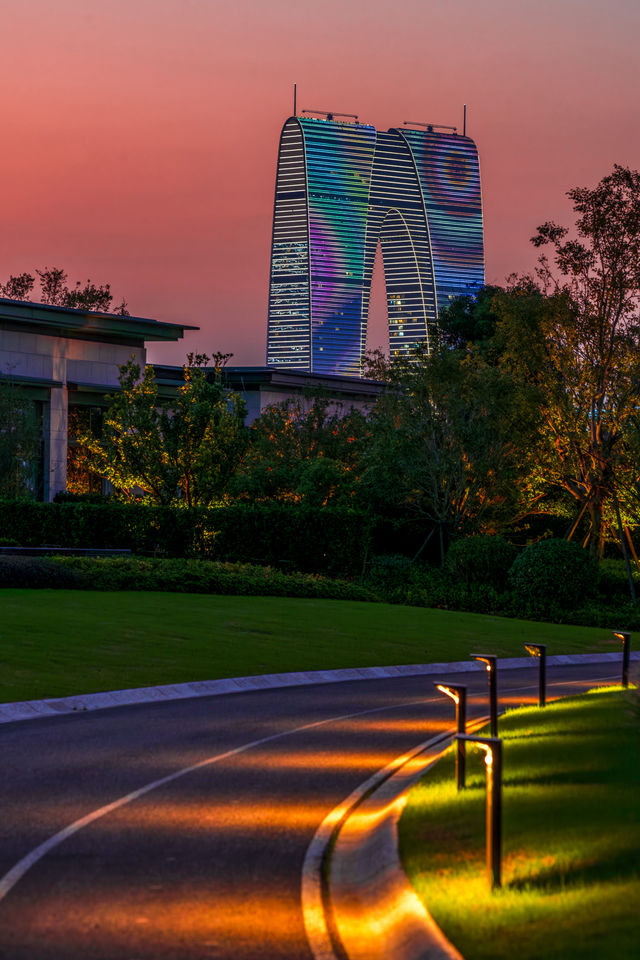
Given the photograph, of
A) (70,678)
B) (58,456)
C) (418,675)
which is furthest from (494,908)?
(58,456)

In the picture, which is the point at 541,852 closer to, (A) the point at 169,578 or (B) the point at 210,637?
(B) the point at 210,637

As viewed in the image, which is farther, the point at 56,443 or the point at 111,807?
the point at 56,443

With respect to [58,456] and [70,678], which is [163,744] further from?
[58,456]

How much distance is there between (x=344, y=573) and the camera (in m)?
46.1

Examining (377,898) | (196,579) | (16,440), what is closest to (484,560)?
(196,579)

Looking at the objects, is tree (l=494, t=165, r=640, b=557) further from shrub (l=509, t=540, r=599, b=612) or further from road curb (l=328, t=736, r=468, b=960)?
road curb (l=328, t=736, r=468, b=960)

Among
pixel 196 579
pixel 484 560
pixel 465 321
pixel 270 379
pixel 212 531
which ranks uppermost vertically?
pixel 465 321

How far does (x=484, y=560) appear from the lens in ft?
151

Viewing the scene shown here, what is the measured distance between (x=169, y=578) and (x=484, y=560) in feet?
40.9

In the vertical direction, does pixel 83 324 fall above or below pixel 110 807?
above

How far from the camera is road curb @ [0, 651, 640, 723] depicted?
1903cm

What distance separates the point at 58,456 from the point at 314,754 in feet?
160

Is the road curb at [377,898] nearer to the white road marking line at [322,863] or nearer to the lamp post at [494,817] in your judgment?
the white road marking line at [322,863]

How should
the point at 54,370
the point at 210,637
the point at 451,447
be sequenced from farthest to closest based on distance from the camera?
the point at 54,370 < the point at 451,447 < the point at 210,637
